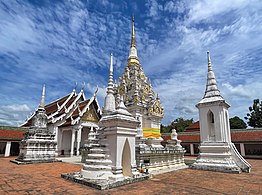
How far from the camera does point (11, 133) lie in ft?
73.9

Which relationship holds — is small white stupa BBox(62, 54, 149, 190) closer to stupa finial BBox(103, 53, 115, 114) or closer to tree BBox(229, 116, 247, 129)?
stupa finial BBox(103, 53, 115, 114)

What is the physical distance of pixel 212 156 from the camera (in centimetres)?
1147

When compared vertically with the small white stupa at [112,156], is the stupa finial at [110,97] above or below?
above

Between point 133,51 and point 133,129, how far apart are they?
10.8 meters

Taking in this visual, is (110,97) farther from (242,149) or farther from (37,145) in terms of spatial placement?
(242,149)

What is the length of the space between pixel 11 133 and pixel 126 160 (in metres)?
20.9

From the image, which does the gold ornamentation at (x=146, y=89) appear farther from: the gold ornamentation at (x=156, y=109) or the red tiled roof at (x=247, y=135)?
the red tiled roof at (x=247, y=135)

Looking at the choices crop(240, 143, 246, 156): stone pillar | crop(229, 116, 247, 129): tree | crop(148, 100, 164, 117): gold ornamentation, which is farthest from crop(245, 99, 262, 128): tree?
crop(148, 100, 164, 117): gold ornamentation

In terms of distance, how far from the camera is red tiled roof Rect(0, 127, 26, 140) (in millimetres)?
21445

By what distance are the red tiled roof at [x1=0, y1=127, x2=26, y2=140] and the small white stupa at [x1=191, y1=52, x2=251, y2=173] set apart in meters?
20.4

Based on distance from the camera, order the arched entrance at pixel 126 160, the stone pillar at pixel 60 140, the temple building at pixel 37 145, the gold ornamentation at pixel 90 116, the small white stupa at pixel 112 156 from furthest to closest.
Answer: the gold ornamentation at pixel 90 116 → the stone pillar at pixel 60 140 → the temple building at pixel 37 145 → the arched entrance at pixel 126 160 → the small white stupa at pixel 112 156

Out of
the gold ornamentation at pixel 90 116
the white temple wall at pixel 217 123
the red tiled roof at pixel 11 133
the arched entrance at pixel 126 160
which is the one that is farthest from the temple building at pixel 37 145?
the white temple wall at pixel 217 123

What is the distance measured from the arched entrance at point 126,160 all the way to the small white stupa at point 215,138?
6.18m

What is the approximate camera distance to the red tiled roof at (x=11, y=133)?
21.4 metres
